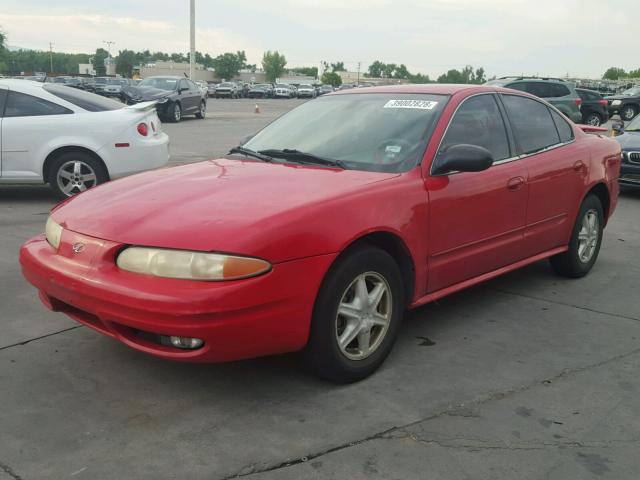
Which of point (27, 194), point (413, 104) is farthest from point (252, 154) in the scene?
point (27, 194)

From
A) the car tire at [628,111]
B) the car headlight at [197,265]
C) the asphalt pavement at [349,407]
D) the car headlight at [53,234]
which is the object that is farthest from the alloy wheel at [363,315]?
the car tire at [628,111]

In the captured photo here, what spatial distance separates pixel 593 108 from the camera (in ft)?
84.7

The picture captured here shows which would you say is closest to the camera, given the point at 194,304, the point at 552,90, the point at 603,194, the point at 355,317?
the point at 194,304

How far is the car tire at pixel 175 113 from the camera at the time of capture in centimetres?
2238

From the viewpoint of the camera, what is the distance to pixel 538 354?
3.98 meters

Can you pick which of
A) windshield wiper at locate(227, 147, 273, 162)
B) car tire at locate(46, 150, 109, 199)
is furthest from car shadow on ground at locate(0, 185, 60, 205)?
windshield wiper at locate(227, 147, 273, 162)

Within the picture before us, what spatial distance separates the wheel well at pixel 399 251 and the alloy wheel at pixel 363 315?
0.66 ft

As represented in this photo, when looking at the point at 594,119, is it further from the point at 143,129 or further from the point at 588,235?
the point at 588,235

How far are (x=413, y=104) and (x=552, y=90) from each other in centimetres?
1644

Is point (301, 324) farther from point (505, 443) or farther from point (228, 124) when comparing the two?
point (228, 124)

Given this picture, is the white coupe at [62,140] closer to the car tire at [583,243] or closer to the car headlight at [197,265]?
the car tire at [583,243]

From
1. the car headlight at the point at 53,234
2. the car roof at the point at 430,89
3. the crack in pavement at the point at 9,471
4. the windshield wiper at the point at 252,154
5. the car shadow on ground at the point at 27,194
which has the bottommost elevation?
the crack in pavement at the point at 9,471

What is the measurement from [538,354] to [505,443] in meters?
1.14

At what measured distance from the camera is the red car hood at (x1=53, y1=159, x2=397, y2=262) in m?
3.05
